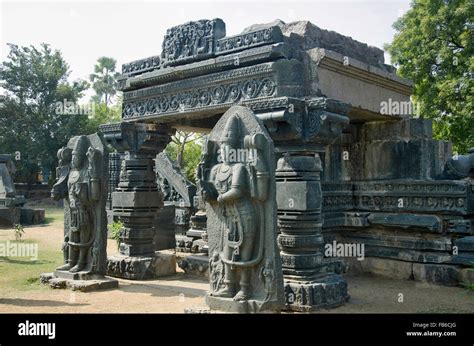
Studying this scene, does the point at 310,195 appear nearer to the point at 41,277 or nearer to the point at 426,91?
the point at 41,277

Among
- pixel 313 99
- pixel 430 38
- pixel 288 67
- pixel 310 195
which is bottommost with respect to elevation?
pixel 310 195

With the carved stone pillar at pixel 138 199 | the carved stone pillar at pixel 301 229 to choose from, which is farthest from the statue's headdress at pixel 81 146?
the carved stone pillar at pixel 301 229

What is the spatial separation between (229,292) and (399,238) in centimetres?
416

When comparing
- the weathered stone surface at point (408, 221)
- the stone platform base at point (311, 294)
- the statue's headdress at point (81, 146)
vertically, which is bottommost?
the stone platform base at point (311, 294)

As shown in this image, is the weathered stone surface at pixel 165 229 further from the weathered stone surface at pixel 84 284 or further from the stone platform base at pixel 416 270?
the stone platform base at pixel 416 270

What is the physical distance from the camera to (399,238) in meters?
8.37

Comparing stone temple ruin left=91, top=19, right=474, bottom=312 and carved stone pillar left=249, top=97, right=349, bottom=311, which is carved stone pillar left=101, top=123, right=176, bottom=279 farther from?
carved stone pillar left=249, top=97, right=349, bottom=311

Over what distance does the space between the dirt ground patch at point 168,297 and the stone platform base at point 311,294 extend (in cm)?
12

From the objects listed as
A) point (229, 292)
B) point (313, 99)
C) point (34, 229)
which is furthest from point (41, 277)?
point (34, 229)

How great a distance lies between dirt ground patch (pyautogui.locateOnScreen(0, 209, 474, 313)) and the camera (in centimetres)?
623

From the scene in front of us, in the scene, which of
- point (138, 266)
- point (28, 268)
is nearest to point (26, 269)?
point (28, 268)

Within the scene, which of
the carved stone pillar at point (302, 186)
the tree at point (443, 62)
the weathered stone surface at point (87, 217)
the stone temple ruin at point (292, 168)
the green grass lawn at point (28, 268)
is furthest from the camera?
the tree at point (443, 62)

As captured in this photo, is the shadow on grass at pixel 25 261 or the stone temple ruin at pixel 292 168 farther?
the shadow on grass at pixel 25 261

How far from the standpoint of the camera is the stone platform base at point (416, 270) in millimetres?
7547
